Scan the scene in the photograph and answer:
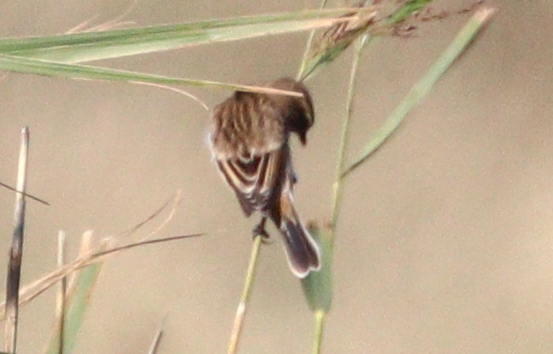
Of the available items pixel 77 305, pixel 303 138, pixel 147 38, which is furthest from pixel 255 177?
pixel 147 38

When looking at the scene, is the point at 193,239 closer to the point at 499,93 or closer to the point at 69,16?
the point at 69,16

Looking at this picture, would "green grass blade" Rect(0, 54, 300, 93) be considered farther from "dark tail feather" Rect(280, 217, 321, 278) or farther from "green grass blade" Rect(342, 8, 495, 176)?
"dark tail feather" Rect(280, 217, 321, 278)

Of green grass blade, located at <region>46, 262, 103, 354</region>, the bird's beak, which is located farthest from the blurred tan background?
green grass blade, located at <region>46, 262, 103, 354</region>

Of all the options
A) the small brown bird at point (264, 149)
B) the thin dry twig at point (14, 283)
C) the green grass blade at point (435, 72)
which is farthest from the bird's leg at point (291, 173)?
the thin dry twig at point (14, 283)

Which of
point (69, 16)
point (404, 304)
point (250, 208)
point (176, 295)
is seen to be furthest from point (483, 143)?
point (69, 16)

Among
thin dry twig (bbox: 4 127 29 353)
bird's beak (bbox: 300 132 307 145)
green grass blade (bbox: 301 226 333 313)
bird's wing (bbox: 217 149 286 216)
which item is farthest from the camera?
bird's beak (bbox: 300 132 307 145)
